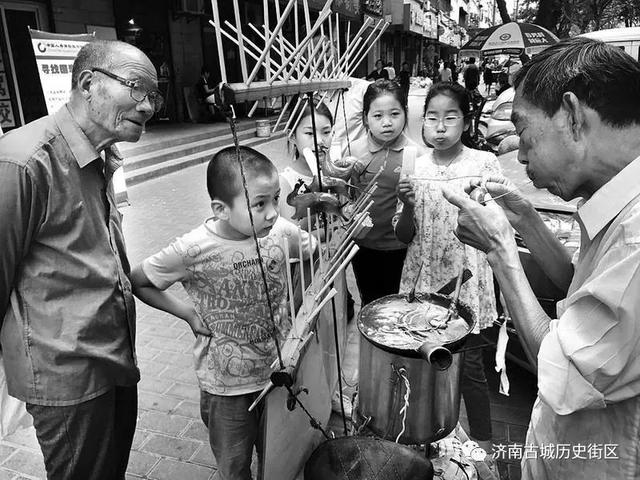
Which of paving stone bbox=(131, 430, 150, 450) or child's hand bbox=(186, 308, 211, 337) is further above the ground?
child's hand bbox=(186, 308, 211, 337)

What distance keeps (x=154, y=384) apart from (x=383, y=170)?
211 cm

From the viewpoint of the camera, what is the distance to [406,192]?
8.42 ft

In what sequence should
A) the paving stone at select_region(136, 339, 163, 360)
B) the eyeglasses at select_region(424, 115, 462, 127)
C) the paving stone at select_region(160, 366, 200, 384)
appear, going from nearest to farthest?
the eyeglasses at select_region(424, 115, 462, 127)
the paving stone at select_region(160, 366, 200, 384)
the paving stone at select_region(136, 339, 163, 360)

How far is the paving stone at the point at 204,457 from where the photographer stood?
271cm

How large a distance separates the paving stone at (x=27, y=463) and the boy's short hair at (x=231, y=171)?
189 centimetres

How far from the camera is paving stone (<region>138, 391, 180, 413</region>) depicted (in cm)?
319

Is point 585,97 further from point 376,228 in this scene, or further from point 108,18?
point 108,18

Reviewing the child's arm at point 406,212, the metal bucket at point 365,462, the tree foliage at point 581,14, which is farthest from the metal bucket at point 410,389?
the tree foliage at point 581,14

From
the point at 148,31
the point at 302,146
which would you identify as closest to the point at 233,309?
the point at 302,146

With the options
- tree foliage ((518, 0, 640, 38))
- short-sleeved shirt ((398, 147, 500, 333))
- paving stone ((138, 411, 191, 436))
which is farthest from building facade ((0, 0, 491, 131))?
tree foliage ((518, 0, 640, 38))

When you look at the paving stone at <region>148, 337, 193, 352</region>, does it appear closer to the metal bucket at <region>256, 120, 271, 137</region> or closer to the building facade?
the building facade

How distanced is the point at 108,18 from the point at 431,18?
24.6 m

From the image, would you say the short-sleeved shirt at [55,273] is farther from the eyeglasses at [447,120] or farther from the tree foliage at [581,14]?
the tree foliage at [581,14]

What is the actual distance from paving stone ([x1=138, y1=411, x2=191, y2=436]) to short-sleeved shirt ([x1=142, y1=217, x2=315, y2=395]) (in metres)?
1.15
